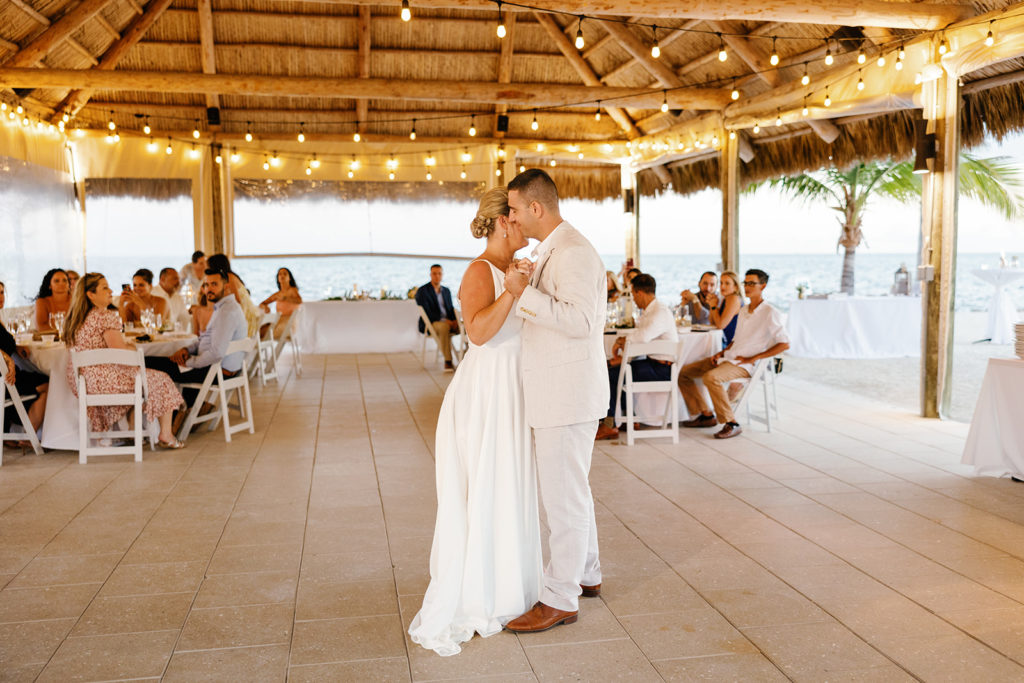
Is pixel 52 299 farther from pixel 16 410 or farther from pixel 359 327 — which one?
pixel 359 327

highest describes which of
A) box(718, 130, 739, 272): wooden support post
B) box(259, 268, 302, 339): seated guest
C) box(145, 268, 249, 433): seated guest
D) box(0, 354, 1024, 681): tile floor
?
box(718, 130, 739, 272): wooden support post

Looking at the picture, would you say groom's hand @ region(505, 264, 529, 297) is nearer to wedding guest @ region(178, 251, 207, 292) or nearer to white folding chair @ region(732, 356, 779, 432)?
white folding chair @ region(732, 356, 779, 432)

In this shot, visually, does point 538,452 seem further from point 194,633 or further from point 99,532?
point 99,532

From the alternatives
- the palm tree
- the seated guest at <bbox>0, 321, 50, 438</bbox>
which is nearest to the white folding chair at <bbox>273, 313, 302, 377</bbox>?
the seated guest at <bbox>0, 321, 50, 438</bbox>

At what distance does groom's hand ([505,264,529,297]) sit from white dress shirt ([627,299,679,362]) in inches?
145

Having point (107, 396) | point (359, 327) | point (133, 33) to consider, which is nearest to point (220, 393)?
point (107, 396)

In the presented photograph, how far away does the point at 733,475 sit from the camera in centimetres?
543

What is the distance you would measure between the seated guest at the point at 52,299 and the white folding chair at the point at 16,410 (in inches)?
63.2

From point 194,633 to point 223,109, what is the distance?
39.1ft

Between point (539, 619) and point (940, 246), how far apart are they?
18.6ft

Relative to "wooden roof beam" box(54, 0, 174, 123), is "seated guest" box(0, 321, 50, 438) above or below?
below

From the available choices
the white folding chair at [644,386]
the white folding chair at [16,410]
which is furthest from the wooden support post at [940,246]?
the white folding chair at [16,410]

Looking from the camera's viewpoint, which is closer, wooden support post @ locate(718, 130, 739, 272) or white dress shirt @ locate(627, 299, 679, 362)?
white dress shirt @ locate(627, 299, 679, 362)

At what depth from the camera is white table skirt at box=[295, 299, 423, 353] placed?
12859mm
